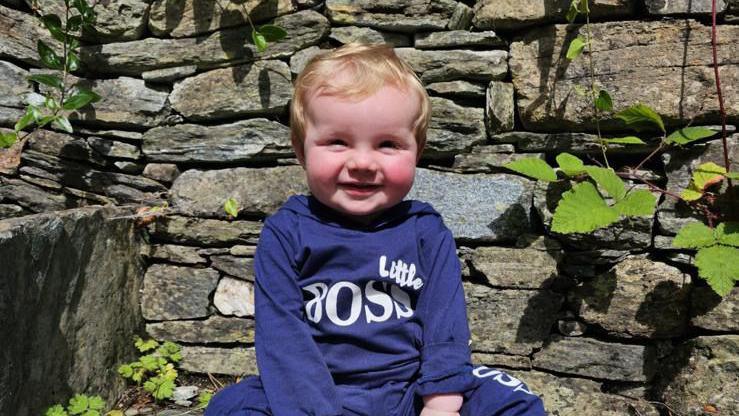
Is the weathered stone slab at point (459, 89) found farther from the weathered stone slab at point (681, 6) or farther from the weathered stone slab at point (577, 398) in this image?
the weathered stone slab at point (577, 398)

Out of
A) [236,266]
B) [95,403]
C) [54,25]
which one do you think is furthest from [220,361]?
[54,25]

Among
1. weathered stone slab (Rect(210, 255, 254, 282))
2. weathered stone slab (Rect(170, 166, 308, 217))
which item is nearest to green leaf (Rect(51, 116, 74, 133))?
weathered stone slab (Rect(170, 166, 308, 217))

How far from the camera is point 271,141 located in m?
2.80

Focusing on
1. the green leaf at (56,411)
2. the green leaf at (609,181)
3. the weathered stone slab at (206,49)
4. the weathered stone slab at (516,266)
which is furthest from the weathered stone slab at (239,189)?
the green leaf at (609,181)

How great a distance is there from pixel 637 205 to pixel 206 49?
187 cm

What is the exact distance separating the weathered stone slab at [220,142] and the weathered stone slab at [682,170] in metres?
1.55

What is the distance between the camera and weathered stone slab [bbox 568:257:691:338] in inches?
99.0

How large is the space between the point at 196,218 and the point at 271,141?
18.7 inches

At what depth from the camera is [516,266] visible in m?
2.63

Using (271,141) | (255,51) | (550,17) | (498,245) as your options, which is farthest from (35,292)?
(550,17)

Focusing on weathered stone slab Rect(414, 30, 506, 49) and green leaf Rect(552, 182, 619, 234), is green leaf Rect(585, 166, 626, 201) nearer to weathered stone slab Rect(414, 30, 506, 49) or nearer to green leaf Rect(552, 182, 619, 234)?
green leaf Rect(552, 182, 619, 234)

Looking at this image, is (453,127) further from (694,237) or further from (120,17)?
(120,17)

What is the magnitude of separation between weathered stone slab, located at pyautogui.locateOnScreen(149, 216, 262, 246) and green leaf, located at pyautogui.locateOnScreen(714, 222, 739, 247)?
1791 millimetres

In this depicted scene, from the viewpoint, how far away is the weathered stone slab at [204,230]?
2805mm
